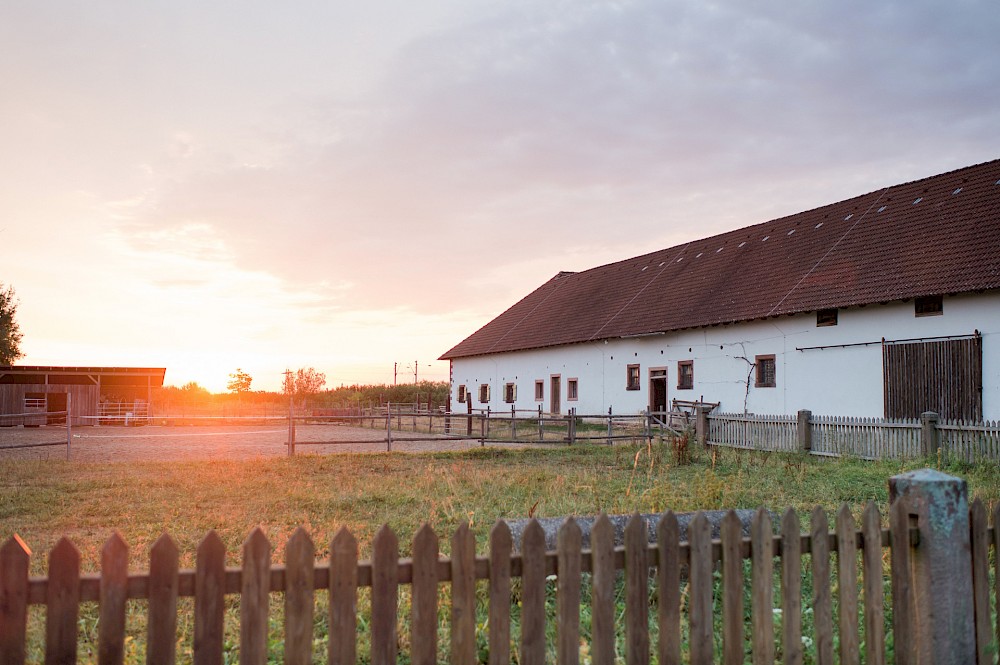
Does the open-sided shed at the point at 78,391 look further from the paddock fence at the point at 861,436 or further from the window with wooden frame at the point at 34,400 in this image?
the paddock fence at the point at 861,436

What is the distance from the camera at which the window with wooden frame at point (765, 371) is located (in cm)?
2403

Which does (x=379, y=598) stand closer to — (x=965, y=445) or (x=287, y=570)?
(x=287, y=570)

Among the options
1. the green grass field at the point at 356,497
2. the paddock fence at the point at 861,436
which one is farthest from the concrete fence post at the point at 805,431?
the green grass field at the point at 356,497

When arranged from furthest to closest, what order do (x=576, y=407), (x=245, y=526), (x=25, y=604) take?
(x=576, y=407), (x=245, y=526), (x=25, y=604)

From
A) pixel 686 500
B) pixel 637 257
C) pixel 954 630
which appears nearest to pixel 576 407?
pixel 637 257

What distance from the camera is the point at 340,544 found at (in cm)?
292

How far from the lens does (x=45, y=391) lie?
39.2 metres

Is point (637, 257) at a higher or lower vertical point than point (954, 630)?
higher

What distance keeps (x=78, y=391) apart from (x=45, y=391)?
4.71 ft

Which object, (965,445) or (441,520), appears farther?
(965,445)

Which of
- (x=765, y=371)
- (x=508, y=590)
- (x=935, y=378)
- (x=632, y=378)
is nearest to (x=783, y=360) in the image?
(x=765, y=371)

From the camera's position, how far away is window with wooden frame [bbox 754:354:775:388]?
24031 mm

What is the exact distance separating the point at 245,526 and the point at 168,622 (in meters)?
6.29

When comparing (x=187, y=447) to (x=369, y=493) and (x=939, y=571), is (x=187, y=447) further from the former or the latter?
(x=939, y=571)
